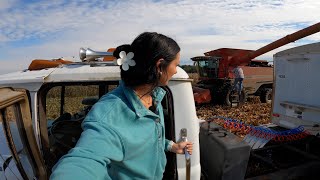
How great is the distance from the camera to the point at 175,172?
7.46 feet

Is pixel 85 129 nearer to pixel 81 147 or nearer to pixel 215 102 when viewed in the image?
pixel 81 147

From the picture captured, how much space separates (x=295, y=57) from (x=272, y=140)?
1.32 metres

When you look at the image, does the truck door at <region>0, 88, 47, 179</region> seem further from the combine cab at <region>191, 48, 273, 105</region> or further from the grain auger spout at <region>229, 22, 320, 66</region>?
the combine cab at <region>191, 48, 273, 105</region>

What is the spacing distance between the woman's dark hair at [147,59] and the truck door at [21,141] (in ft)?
2.54

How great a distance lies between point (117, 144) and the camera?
Answer: 1190 millimetres

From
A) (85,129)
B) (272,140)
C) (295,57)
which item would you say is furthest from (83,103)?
(295,57)

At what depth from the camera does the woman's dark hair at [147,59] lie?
1418 millimetres

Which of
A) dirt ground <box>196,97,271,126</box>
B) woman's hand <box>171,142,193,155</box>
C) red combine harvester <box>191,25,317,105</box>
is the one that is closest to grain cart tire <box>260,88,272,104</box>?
red combine harvester <box>191,25,317,105</box>

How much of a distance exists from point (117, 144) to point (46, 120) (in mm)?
1264

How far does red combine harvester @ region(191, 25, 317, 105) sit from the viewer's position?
625 inches

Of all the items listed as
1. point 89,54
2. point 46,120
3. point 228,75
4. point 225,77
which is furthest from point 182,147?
point 225,77

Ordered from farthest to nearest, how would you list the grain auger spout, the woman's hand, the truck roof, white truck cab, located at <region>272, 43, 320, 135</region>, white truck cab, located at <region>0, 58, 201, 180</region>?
the grain auger spout → white truck cab, located at <region>272, 43, 320, 135</region> → the truck roof → white truck cab, located at <region>0, 58, 201, 180</region> → the woman's hand

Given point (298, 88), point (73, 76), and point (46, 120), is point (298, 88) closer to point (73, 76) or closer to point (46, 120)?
point (73, 76)

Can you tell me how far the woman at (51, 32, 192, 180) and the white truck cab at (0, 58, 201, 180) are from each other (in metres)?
0.65
